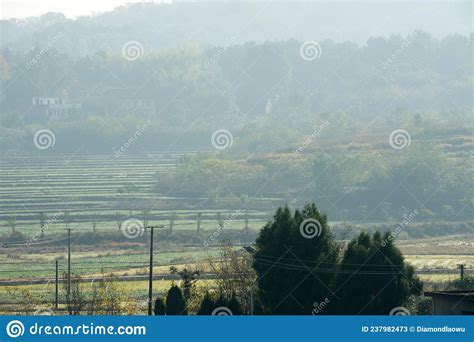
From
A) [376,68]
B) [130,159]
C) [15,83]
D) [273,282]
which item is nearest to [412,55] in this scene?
[376,68]

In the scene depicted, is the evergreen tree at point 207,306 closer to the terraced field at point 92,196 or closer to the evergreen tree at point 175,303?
the evergreen tree at point 175,303

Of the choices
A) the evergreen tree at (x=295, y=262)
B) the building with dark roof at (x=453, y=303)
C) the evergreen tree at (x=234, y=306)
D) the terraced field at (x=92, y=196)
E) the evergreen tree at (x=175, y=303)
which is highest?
the terraced field at (x=92, y=196)

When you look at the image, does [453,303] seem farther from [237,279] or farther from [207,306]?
[237,279]

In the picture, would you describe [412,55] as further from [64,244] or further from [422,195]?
[64,244]

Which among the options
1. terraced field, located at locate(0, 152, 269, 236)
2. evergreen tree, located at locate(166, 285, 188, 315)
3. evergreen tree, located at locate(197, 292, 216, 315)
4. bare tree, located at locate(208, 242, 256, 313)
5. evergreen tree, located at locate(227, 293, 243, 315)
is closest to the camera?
evergreen tree, located at locate(197, 292, 216, 315)

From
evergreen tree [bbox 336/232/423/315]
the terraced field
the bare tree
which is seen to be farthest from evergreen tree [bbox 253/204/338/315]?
the terraced field

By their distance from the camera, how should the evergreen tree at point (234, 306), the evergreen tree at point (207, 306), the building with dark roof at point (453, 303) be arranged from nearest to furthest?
the building with dark roof at point (453, 303) < the evergreen tree at point (207, 306) < the evergreen tree at point (234, 306)

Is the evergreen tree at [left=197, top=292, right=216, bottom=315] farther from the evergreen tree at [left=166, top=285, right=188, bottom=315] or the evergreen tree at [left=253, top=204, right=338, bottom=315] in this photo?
the evergreen tree at [left=253, top=204, right=338, bottom=315]

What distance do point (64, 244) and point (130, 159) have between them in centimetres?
4789

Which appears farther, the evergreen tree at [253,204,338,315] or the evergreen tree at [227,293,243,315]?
the evergreen tree at [253,204,338,315]

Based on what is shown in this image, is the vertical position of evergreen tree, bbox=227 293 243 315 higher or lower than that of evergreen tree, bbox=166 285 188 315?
lower

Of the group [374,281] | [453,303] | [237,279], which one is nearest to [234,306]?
[374,281]

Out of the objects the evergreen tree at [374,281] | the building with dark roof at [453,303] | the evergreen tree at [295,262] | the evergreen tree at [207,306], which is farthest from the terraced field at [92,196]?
the building with dark roof at [453,303]

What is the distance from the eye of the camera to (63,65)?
159250 millimetres
